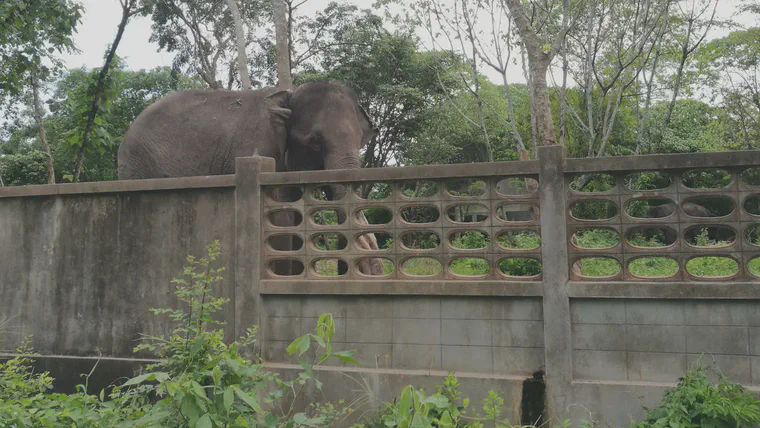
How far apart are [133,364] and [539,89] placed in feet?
19.4

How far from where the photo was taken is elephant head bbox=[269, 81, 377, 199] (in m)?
8.23

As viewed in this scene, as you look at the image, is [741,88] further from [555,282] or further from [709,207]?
[555,282]

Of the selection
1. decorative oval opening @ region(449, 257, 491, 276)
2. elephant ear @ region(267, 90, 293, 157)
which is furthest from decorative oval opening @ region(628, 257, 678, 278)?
elephant ear @ region(267, 90, 293, 157)

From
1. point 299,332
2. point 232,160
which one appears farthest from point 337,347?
point 232,160

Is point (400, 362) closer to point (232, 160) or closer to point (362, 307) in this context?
point (362, 307)

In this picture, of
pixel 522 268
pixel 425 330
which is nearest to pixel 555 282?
pixel 425 330

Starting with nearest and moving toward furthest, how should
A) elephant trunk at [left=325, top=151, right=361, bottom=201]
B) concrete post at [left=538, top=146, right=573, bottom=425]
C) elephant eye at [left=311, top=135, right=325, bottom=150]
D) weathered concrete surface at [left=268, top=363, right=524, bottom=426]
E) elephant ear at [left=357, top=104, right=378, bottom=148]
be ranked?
concrete post at [left=538, top=146, right=573, bottom=425], weathered concrete surface at [left=268, top=363, right=524, bottom=426], elephant trunk at [left=325, top=151, right=361, bottom=201], elephant eye at [left=311, top=135, right=325, bottom=150], elephant ear at [left=357, top=104, right=378, bottom=148]

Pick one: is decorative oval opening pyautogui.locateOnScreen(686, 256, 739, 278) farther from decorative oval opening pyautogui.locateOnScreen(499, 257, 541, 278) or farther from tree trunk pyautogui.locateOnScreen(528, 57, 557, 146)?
tree trunk pyautogui.locateOnScreen(528, 57, 557, 146)

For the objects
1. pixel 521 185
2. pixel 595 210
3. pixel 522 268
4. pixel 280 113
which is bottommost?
pixel 522 268

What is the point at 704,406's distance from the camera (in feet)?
14.9

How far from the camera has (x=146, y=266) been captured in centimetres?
667

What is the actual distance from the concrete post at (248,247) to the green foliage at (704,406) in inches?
135

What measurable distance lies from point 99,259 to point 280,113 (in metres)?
2.90

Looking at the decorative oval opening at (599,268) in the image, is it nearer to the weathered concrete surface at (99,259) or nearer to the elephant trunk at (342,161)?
the elephant trunk at (342,161)
